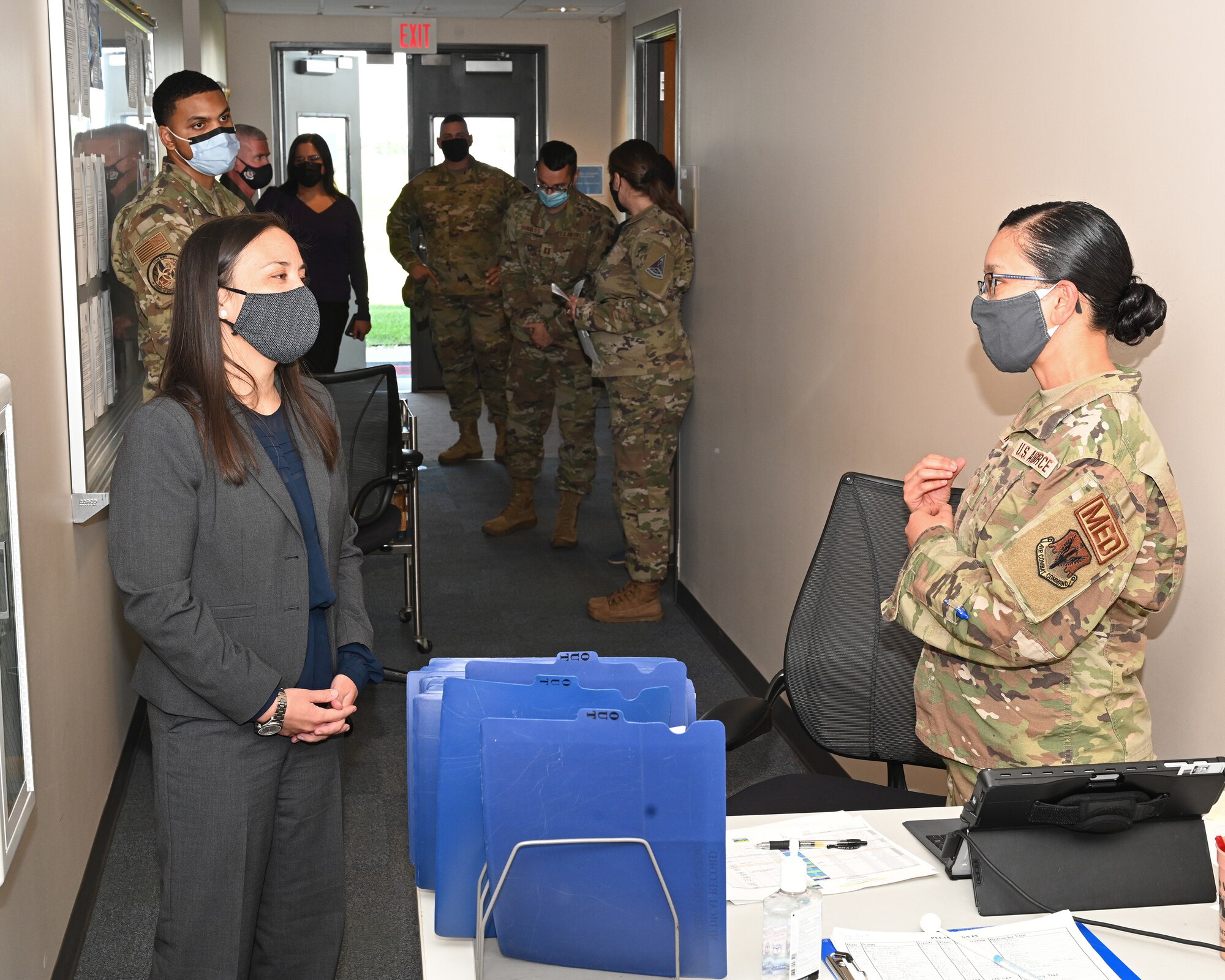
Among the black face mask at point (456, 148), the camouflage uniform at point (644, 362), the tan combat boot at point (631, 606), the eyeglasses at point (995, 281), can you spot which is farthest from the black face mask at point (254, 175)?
the eyeglasses at point (995, 281)

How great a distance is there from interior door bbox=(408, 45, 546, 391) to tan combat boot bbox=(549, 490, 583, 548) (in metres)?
3.37

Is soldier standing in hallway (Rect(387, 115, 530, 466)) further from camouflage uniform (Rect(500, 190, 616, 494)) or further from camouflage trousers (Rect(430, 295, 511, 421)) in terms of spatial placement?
camouflage uniform (Rect(500, 190, 616, 494))

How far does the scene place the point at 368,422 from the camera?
3.85m

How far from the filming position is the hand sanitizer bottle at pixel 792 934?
126 cm

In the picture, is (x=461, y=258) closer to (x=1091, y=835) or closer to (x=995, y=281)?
(x=995, y=281)

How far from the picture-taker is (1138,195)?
1871 mm

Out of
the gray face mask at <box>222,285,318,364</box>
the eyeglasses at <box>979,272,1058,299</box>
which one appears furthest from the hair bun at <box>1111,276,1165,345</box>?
the gray face mask at <box>222,285,318,364</box>

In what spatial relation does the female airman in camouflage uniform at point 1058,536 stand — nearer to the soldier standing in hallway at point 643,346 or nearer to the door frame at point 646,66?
the soldier standing in hallway at point 643,346

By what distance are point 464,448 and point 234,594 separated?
5.79 metres

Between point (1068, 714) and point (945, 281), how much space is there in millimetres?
1120

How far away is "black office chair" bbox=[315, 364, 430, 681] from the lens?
378cm

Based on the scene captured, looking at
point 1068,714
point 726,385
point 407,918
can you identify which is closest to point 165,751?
point 407,918

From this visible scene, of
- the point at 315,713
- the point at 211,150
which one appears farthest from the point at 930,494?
the point at 211,150

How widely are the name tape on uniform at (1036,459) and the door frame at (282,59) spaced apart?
25.1ft
